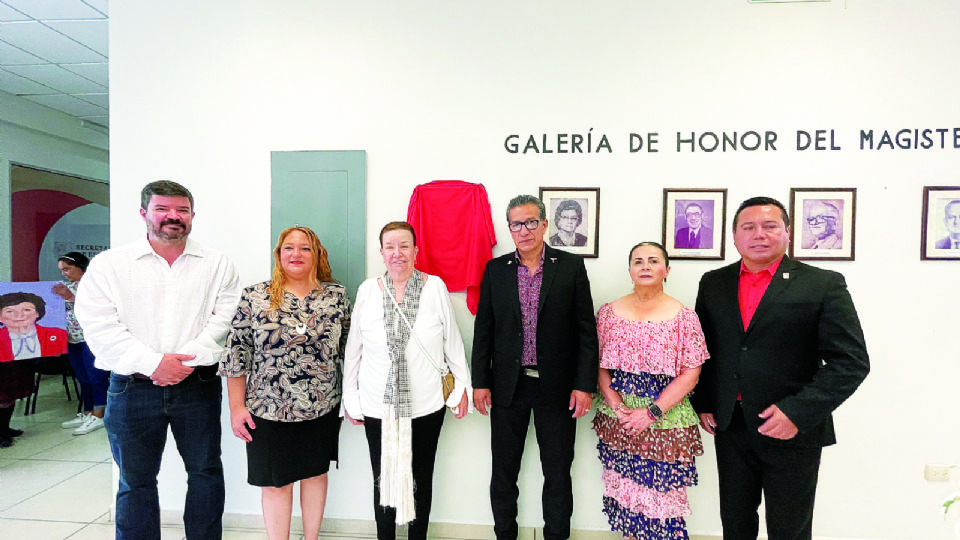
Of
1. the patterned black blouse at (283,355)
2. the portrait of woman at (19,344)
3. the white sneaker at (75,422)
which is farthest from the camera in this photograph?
the white sneaker at (75,422)

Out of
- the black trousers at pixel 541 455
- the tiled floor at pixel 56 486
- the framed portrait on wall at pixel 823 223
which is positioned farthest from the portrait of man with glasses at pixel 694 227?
the tiled floor at pixel 56 486

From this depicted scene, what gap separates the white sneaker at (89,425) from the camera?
414 centimetres

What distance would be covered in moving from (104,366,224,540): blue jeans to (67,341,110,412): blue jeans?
8.45ft

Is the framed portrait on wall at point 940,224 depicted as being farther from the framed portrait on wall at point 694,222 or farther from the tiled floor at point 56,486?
the tiled floor at point 56,486

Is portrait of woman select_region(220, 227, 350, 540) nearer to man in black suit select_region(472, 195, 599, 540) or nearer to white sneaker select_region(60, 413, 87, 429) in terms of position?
man in black suit select_region(472, 195, 599, 540)

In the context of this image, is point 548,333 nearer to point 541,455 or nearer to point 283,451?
point 541,455

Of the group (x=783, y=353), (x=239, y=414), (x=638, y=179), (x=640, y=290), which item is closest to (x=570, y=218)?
(x=638, y=179)

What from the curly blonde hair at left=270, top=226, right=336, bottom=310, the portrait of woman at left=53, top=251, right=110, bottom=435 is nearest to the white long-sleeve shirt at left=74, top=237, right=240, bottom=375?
the curly blonde hair at left=270, top=226, right=336, bottom=310

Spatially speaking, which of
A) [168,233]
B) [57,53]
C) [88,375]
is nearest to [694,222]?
[168,233]

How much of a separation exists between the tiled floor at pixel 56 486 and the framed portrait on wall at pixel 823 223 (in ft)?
10.8

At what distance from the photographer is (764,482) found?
195 cm

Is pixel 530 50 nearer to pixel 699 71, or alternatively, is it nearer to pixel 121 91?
pixel 699 71

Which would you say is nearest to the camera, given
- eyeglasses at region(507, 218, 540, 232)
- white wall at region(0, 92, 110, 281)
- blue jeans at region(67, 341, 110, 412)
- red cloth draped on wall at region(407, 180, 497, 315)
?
eyeglasses at region(507, 218, 540, 232)

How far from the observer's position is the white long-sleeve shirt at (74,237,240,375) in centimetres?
201
